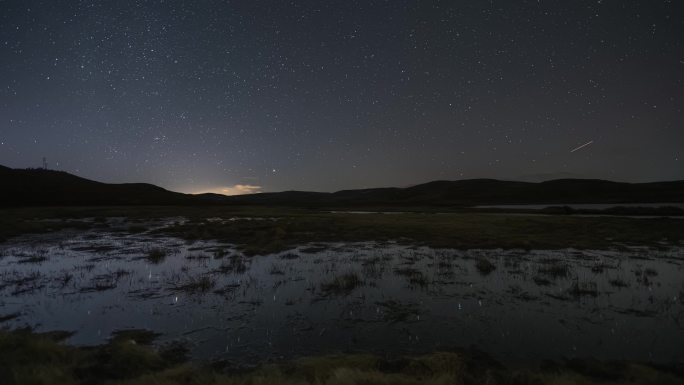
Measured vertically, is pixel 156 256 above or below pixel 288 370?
above

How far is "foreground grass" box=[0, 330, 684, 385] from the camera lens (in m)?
6.39

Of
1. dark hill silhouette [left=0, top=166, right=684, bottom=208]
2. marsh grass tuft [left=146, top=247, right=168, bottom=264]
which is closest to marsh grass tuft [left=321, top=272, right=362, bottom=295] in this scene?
marsh grass tuft [left=146, top=247, right=168, bottom=264]

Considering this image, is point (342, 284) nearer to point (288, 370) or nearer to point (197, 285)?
point (197, 285)

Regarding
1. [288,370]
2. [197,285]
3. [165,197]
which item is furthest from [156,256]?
[165,197]

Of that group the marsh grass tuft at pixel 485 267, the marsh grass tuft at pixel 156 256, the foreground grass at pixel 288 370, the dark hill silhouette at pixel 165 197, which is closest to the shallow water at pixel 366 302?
the marsh grass tuft at pixel 485 267

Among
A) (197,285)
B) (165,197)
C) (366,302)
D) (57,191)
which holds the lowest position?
(366,302)

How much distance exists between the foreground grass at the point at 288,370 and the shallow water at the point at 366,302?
A: 0.91 metres

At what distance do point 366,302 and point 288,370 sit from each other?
18.4ft

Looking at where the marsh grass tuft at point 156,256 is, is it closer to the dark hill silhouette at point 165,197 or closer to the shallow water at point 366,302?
the shallow water at point 366,302

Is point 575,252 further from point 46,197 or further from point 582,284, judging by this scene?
point 46,197

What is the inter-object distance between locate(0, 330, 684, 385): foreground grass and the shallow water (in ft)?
2.97

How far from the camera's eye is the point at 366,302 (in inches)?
492

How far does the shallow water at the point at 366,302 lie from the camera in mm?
9078

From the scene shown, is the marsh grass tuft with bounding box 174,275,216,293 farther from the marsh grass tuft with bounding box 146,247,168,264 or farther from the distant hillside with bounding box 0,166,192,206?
the distant hillside with bounding box 0,166,192,206
